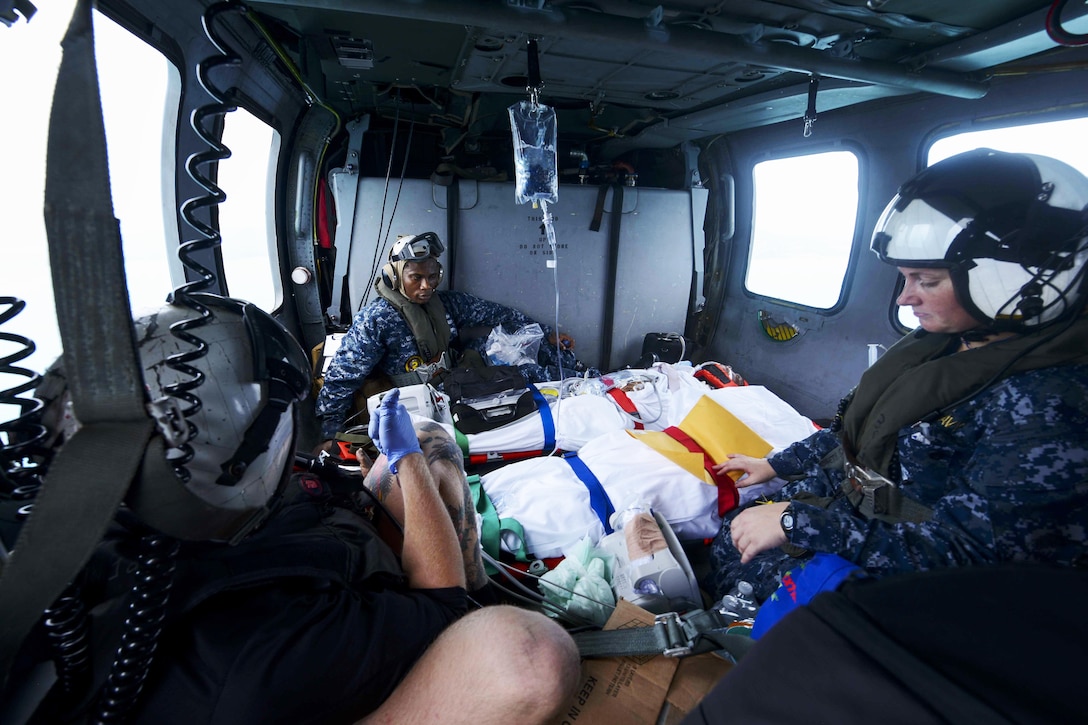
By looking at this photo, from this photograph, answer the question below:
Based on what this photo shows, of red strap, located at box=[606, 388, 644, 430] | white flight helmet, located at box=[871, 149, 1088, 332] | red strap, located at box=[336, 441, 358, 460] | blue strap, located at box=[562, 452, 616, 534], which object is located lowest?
red strap, located at box=[336, 441, 358, 460]

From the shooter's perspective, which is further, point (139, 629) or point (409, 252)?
point (409, 252)

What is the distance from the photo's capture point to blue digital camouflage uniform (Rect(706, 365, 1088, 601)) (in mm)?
1124

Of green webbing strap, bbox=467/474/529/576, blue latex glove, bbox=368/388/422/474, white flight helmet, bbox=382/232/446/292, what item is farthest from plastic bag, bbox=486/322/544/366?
blue latex glove, bbox=368/388/422/474

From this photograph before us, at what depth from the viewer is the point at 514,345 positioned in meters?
→ 4.04

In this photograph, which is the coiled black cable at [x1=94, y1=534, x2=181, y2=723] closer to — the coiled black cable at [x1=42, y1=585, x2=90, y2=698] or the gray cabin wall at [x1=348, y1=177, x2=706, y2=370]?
the coiled black cable at [x1=42, y1=585, x2=90, y2=698]

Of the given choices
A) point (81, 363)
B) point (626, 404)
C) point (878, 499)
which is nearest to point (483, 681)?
point (81, 363)

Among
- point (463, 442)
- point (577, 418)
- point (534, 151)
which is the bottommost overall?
point (463, 442)

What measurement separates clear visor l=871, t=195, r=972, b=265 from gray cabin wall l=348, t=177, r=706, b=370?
3.01m

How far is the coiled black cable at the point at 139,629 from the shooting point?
80 cm

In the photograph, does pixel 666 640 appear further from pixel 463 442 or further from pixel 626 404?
pixel 626 404

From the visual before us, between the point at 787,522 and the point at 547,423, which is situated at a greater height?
the point at 787,522

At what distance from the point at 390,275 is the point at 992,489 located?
354cm

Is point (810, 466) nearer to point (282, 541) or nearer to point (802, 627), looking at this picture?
point (802, 627)

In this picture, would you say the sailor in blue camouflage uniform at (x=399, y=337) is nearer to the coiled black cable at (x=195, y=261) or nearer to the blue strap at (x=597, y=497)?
the blue strap at (x=597, y=497)
